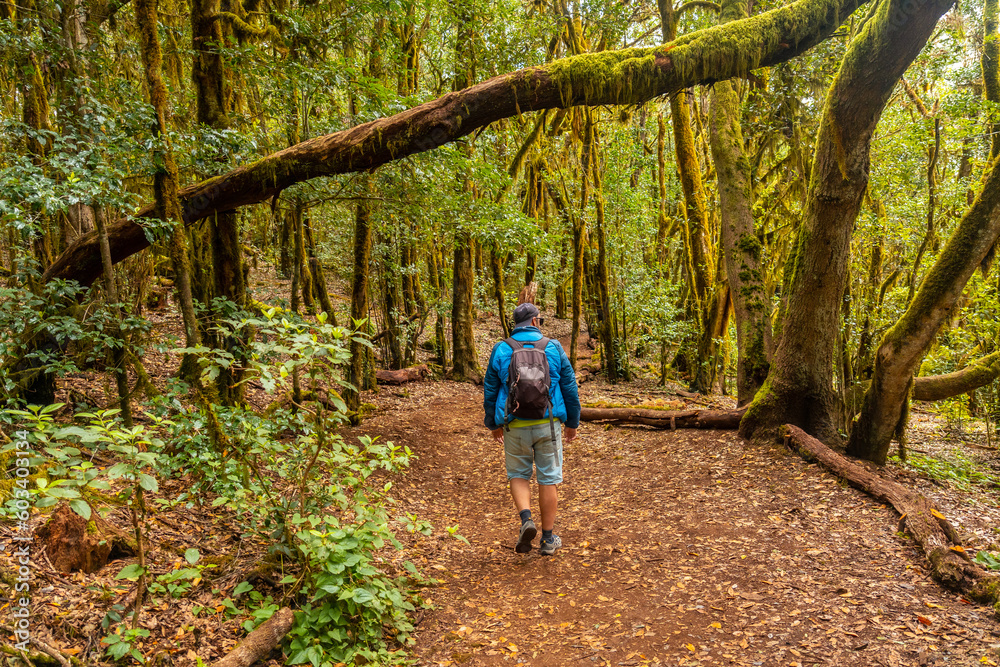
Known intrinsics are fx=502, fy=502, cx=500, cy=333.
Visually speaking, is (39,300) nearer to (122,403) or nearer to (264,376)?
(122,403)

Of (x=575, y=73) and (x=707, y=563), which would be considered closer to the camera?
(x=707, y=563)

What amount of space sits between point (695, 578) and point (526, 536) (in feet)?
4.76

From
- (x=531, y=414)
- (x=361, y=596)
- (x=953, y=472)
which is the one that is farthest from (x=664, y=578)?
(x=953, y=472)

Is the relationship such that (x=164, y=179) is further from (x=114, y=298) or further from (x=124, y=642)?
(x=124, y=642)

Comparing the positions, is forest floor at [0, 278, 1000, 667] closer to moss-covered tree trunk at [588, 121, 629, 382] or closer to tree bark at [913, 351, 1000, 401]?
tree bark at [913, 351, 1000, 401]

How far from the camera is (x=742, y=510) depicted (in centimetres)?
518

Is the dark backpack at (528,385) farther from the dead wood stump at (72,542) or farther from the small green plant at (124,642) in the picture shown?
the dead wood stump at (72,542)

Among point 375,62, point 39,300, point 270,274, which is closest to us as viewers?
point 39,300

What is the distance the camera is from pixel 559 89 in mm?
5027

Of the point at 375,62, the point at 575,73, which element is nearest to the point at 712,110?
the point at 575,73

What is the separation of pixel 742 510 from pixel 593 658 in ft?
9.11

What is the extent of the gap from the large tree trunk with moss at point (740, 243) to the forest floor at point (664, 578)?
139 cm

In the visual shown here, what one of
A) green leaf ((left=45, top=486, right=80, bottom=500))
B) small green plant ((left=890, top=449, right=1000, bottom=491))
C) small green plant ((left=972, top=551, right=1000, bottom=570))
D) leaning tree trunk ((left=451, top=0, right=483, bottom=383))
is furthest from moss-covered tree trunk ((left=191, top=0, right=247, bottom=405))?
small green plant ((left=890, top=449, right=1000, bottom=491))

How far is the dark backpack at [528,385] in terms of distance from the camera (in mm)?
4371
